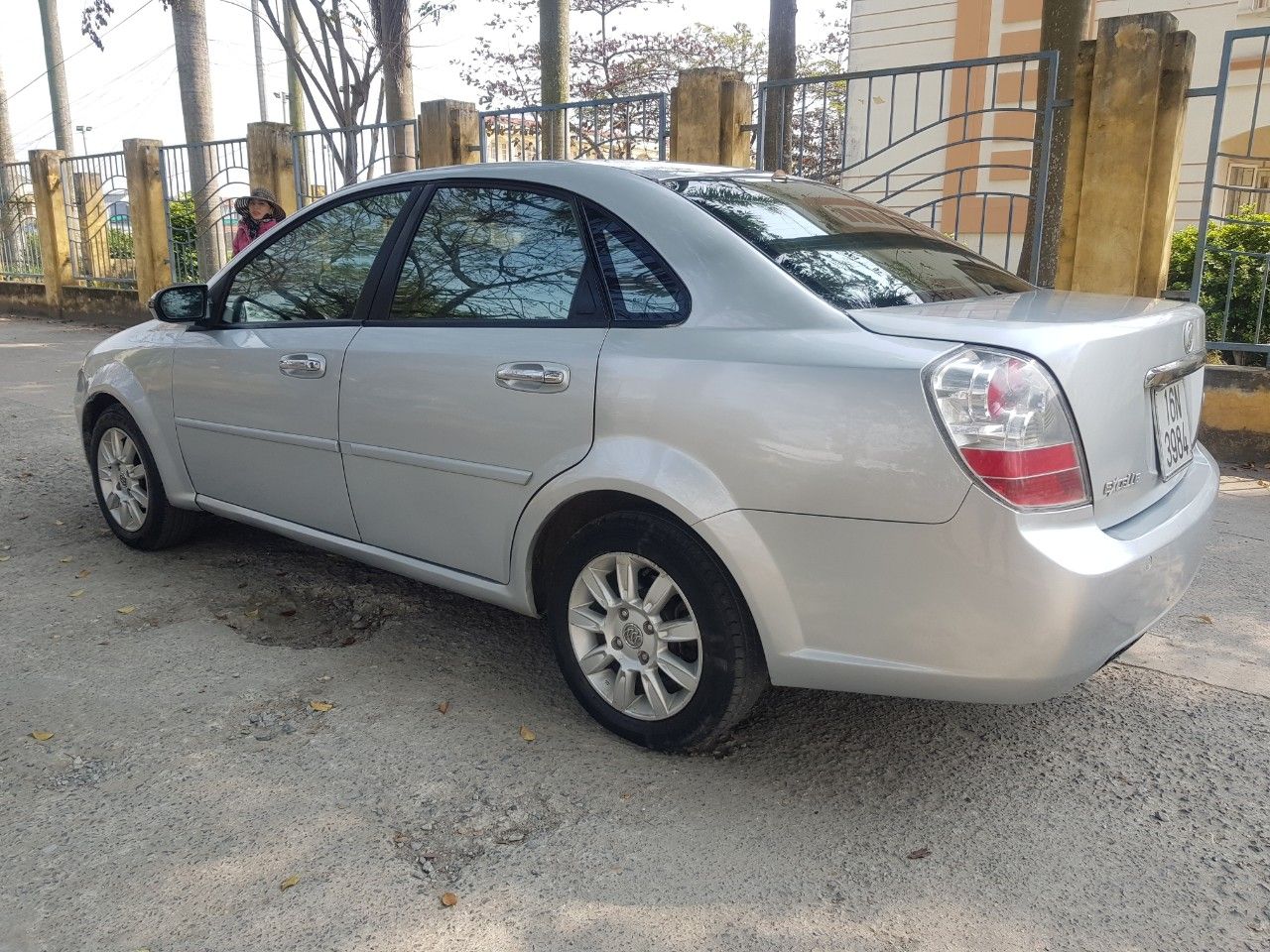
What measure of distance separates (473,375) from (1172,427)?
196 centimetres

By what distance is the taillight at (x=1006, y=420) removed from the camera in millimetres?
2295

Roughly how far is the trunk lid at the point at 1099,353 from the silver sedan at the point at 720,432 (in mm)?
12

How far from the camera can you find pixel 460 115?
33.8 feet

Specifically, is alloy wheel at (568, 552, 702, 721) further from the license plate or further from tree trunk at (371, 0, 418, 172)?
tree trunk at (371, 0, 418, 172)

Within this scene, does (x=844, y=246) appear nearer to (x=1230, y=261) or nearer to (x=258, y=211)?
(x=1230, y=261)

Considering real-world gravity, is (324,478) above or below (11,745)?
above

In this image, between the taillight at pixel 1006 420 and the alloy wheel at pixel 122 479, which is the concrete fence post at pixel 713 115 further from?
the taillight at pixel 1006 420

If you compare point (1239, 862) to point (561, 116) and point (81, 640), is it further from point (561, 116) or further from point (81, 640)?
point (561, 116)

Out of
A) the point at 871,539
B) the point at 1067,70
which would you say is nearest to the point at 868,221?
the point at 871,539

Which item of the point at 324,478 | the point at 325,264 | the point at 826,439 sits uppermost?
the point at 325,264

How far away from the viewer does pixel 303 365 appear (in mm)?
3641

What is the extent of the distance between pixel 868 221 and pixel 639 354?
1030 mm

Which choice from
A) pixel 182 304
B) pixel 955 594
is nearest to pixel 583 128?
pixel 182 304

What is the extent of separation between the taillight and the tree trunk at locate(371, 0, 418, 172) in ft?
30.5
